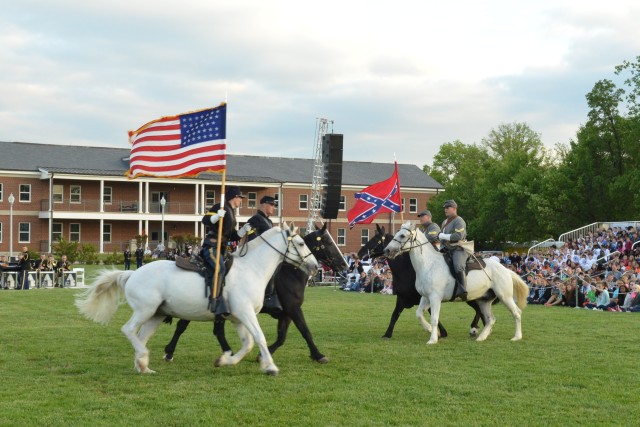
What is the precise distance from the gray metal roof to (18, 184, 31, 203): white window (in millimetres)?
1547

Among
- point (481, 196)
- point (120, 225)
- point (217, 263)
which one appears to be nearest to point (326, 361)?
point (217, 263)

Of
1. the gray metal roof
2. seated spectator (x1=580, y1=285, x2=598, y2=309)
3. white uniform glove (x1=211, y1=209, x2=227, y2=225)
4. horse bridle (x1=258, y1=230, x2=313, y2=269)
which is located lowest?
seated spectator (x1=580, y1=285, x2=598, y2=309)

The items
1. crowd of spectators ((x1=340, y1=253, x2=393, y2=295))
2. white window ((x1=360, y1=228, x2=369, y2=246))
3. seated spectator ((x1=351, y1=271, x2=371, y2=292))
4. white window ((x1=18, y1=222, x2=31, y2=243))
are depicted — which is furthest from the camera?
white window ((x1=360, y1=228, x2=369, y2=246))

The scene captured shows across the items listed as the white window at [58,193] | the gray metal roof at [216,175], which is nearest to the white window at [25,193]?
the gray metal roof at [216,175]

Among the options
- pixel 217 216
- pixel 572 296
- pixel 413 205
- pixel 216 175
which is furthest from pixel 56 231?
pixel 217 216

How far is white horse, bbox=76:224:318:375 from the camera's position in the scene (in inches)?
421

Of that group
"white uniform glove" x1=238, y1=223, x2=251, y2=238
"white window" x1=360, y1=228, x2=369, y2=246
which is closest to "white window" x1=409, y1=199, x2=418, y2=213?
"white window" x1=360, y1=228, x2=369, y2=246

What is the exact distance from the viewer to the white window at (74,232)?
6462 centimetres

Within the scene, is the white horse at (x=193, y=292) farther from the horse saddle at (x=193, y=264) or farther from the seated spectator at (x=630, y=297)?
the seated spectator at (x=630, y=297)

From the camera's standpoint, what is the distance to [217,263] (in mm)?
10539

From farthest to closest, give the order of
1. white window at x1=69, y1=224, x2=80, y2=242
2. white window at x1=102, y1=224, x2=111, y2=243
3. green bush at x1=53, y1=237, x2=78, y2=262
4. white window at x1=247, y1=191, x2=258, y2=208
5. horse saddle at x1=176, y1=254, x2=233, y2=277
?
white window at x1=247, y1=191, x2=258, y2=208 → white window at x1=102, y1=224, x2=111, y2=243 → white window at x1=69, y1=224, x2=80, y2=242 → green bush at x1=53, y1=237, x2=78, y2=262 → horse saddle at x1=176, y1=254, x2=233, y2=277

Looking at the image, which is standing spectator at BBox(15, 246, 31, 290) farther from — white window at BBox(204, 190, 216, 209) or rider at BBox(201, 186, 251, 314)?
white window at BBox(204, 190, 216, 209)

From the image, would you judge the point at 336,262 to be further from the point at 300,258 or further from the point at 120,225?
the point at 120,225

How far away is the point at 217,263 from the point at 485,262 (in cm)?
673
